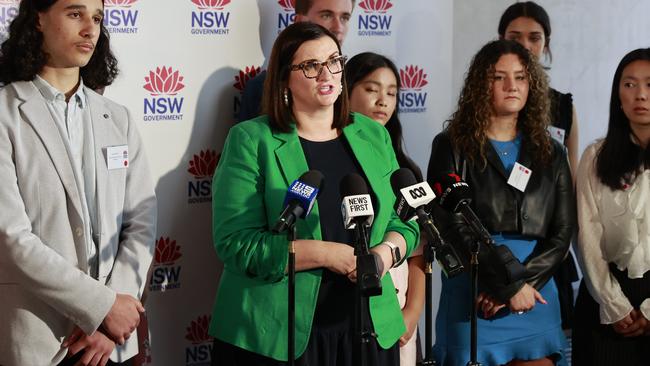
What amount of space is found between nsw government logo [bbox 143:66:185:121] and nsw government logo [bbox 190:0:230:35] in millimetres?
238

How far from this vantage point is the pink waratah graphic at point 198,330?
4.44 meters

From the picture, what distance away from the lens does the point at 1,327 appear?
2953mm

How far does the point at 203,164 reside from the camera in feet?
14.4

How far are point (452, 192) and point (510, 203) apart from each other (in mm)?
1065

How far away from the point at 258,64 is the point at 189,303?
46.8 inches

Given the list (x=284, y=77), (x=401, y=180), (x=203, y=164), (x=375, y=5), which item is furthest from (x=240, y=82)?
(x=401, y=180)

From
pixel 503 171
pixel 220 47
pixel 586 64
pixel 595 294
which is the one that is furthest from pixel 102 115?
pixel 586 64

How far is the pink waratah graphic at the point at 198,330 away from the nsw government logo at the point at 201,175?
0.57 m

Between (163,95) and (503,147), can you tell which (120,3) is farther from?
(503,147)

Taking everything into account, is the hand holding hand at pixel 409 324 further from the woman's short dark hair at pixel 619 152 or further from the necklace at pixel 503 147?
the woman's short dark hair at pixel 619 152

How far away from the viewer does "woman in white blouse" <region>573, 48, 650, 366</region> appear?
4.09 meters

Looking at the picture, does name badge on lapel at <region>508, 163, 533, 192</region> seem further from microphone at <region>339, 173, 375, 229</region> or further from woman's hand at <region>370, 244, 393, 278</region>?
microphone at <region>339, 173, 375, 229</region>

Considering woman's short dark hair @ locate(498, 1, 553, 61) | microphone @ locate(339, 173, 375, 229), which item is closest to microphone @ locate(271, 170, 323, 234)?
microphone @ locate(339, 173, 375, 229)

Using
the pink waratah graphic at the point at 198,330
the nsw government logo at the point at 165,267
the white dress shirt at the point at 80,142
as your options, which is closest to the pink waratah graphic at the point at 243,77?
the nsw government logo at the point at 165,267
